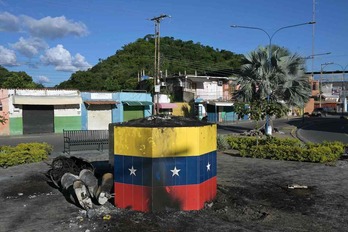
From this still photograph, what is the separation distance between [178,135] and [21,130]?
27240 mm

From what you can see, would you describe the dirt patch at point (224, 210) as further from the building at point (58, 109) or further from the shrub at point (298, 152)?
the building at point (58, 109)

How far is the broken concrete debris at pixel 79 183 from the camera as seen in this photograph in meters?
7.95

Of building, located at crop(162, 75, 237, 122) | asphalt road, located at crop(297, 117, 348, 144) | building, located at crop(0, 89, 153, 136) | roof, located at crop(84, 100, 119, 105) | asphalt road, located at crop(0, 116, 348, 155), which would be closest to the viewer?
asphalt road, located at crop(0, 116, 348, 155)

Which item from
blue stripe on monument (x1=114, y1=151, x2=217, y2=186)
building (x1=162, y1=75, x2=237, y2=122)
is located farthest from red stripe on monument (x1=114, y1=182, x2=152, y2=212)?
building (x1=162, y1=75, x2=237, y2=122)

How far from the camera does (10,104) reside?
30.5m

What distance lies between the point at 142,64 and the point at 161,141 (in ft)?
192

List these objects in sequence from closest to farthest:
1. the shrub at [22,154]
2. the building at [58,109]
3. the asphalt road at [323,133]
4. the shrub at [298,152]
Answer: the shrub at [22,154]
the shrub at [298,152]
the asphalt road at [323,133]
the building at [58,109]

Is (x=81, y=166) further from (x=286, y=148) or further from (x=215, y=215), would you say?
(x=286, y=148)

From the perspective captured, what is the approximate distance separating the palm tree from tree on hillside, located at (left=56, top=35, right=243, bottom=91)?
30.5m

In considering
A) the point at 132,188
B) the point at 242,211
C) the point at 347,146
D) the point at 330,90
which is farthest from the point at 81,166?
the point at 330,90

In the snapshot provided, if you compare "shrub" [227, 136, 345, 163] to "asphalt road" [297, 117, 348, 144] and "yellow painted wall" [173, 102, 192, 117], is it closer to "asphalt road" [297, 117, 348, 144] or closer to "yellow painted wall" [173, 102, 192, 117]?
"asphalt road" [297, 117, 348, 144]

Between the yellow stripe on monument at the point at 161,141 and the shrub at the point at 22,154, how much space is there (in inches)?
291

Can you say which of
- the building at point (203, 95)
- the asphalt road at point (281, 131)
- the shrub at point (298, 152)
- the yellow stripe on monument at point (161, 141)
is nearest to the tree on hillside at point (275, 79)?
the asphalt road at point (281, 131)

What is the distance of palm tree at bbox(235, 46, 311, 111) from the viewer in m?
27.2
